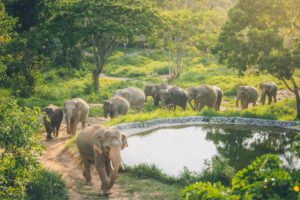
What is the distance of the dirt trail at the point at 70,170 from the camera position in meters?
12.9

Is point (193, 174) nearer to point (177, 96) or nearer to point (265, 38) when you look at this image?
point (265, 38)

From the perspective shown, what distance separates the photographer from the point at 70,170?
50.0 ft

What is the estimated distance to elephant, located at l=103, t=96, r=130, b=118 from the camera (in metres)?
22.2

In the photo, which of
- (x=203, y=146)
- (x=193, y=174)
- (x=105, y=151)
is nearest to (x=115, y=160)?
(x=105, y=151)

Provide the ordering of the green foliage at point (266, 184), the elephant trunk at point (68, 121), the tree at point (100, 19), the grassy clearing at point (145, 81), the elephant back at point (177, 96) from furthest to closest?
the tree at point (100, 19) → the elephant back at point (177, 96) → the grassy clearing at point (145, 81) → the elephant trunk at point (68, 121) → the green foliage at point (266, 184)

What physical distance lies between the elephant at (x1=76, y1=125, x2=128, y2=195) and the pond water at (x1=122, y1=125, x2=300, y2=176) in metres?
2.09

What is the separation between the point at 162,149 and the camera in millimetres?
17344

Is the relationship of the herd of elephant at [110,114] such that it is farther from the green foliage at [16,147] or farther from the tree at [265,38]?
the tree at [265,38]

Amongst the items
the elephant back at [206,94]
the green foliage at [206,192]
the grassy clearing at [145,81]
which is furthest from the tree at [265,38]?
the green foliage at [206,192]

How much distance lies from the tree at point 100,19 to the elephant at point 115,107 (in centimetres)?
571

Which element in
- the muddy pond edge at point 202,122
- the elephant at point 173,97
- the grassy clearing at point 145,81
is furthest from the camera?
the elephant at point 173,97

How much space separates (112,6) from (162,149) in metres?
13.1

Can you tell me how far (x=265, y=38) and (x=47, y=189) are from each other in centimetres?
1286

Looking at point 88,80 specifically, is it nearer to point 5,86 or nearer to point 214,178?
point 5,86
